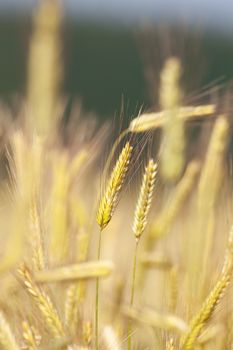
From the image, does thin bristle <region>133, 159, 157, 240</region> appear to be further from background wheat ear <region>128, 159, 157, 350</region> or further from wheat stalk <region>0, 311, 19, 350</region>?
wheat stalk <region>0, 311, 19, 350</region>

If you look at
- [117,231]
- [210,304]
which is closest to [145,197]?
[210,304]

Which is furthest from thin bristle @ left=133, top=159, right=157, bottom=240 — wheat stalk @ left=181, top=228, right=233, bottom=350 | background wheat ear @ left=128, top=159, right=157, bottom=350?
wheat stalk @ left=181, top=228, right=233, bottom=350

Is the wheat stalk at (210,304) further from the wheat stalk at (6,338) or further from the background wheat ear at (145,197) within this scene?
the wheat stalk at (6,338)

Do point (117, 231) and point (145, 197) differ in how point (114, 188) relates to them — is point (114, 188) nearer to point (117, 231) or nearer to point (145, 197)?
point (145, 197)

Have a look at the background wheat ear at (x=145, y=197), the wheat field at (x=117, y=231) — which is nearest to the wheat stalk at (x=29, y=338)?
the wheat field at (x=117, y=231)

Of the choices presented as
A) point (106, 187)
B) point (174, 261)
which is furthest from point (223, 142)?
point (106, 187)

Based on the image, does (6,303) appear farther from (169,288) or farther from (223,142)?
(223,142)

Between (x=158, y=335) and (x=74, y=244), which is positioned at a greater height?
(x=74, y=244)
